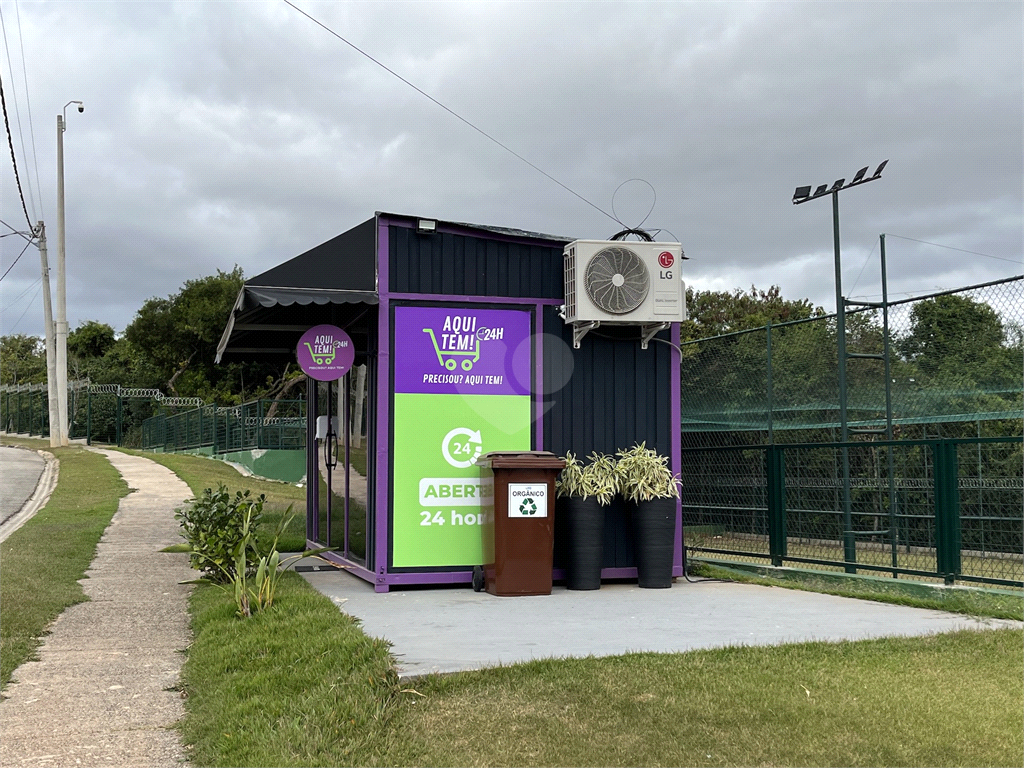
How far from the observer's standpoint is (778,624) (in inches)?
273

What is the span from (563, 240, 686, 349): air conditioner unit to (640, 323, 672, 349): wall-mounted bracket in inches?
4.9

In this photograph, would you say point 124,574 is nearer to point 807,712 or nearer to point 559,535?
point 559,535

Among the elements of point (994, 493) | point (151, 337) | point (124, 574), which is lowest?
point (124, 574)

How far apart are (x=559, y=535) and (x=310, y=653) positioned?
3756 millimetres

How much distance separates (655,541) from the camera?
906 centimetres

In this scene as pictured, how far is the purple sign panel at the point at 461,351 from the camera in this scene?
890 centimetres

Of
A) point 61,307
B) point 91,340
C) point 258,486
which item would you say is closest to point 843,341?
point 258,486

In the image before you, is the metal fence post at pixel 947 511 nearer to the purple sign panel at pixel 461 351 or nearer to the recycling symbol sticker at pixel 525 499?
the recycling symbol sticker at pixel 525 499

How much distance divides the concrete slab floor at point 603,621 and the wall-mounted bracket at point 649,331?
226 cm

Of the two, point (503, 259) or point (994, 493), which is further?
point (994, 493)

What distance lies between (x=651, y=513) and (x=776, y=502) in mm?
2000

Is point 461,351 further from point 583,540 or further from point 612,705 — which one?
point 612,705

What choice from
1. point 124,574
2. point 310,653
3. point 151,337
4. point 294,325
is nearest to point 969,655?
point 310,653

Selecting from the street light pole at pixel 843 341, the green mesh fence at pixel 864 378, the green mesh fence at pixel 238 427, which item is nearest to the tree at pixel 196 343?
the green mesh fence at pixel 238 427
